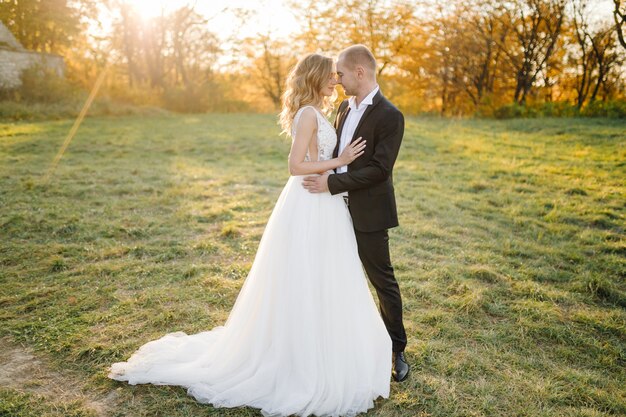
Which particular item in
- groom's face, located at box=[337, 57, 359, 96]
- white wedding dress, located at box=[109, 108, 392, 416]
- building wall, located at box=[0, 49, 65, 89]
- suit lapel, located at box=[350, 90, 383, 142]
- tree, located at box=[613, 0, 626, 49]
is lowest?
white wedding dress, located at box=[109, 108, 392, 416]

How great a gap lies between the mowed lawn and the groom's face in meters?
2.30

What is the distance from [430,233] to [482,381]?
3.36m

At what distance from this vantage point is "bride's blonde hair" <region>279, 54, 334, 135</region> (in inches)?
118

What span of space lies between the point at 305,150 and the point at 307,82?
49cm

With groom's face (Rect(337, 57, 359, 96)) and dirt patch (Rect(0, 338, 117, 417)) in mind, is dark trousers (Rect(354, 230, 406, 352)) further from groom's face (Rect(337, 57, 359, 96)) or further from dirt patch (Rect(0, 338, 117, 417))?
dirt patch (Rect(0, 338, 117, 417))

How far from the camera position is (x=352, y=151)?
117 inches

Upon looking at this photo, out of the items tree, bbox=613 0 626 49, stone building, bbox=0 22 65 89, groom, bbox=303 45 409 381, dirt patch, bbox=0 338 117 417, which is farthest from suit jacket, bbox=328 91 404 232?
stone building, bbox=0 22 65 89

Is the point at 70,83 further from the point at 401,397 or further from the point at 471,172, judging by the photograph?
the point at 401,397

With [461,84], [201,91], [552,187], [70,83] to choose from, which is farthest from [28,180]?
[461,84]

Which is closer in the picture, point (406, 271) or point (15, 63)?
point (406, 271)

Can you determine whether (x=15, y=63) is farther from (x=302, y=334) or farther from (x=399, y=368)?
(x=399, y=368)

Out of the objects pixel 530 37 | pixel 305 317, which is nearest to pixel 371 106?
pixel 305 317

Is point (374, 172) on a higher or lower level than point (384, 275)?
higher

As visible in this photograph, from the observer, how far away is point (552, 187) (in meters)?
8.48
